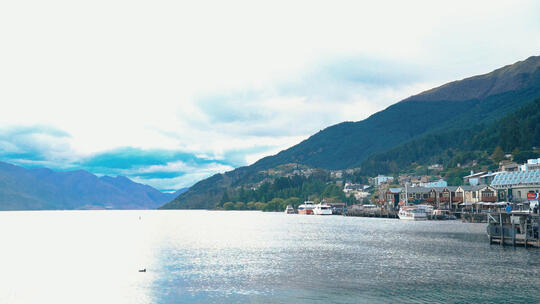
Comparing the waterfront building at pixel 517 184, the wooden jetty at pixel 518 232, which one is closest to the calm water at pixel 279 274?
the wooden jetty at pixel 518 232

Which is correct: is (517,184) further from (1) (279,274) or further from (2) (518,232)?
(1) (279,274)

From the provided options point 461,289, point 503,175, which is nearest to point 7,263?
point 461,289

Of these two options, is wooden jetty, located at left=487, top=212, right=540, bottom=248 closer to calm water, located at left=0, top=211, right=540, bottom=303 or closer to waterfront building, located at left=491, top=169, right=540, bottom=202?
calm water, located at left=0, top=211, right=540, bottom=303

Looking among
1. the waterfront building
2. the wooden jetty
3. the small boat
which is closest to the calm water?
the wooden jetty

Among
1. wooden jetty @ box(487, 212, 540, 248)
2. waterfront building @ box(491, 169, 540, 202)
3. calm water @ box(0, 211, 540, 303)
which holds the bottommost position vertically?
calm water @ box(0, 211, 540, 303)

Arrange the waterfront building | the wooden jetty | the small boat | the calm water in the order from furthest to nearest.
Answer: the small boat, the waterfront building, the wooden jetty, the calm water

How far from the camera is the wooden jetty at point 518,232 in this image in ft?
253

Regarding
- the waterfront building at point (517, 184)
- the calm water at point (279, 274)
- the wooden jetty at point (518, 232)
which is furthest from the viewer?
the waterfront building at point (517, 184)

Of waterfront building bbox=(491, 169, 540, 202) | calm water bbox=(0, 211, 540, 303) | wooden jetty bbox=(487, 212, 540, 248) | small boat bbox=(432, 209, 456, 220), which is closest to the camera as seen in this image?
calm water bbox=(0, 211, 540, 303)

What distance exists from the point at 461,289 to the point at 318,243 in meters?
50.3

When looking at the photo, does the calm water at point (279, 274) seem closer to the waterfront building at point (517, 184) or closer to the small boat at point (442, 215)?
the waterfront building at point (517, 184)

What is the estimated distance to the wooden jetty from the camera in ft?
253

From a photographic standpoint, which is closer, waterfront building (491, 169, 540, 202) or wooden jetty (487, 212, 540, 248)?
wooden jetty (487, 212, 540, 248)

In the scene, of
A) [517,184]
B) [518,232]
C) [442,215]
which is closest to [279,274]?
[518,232]
